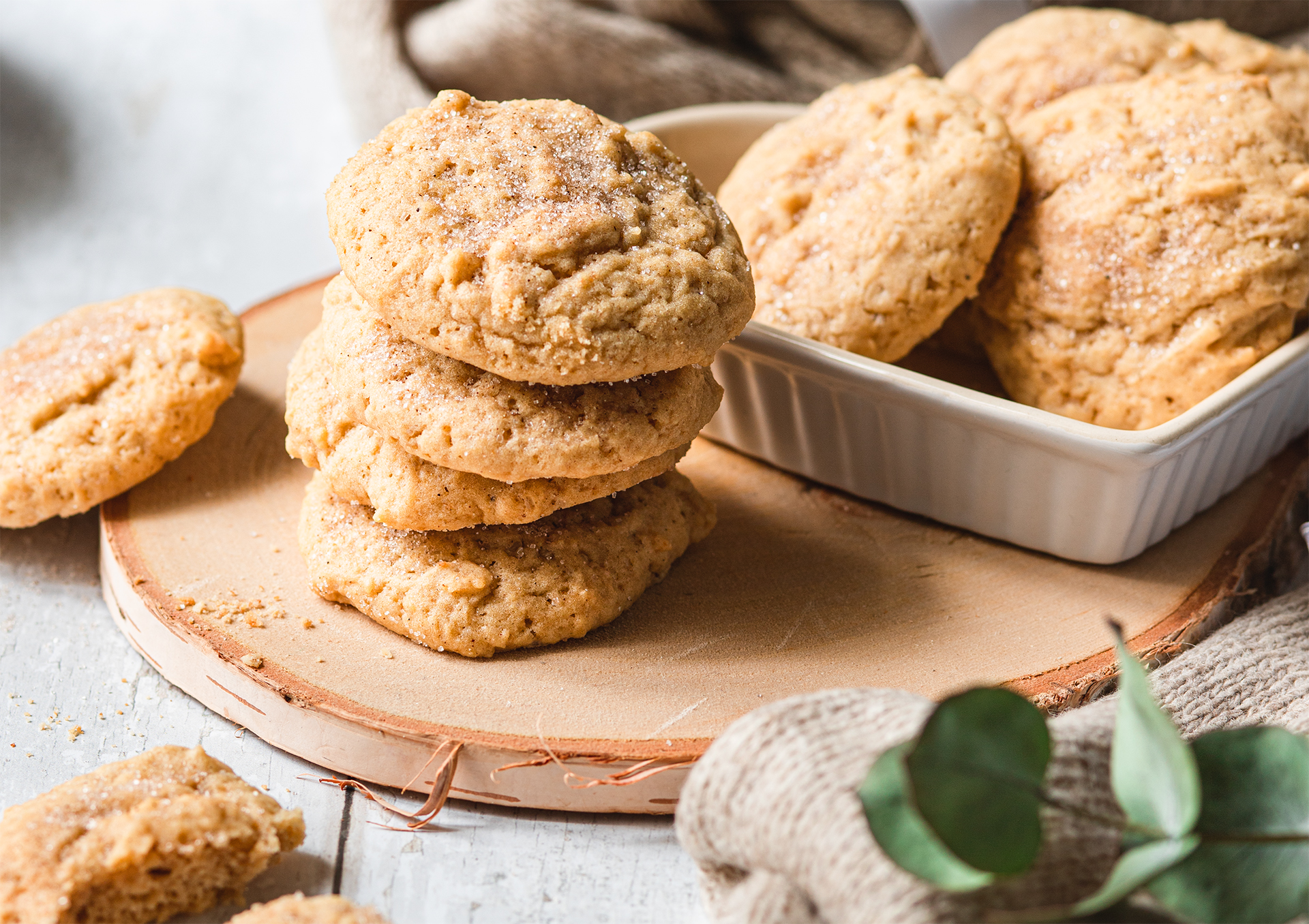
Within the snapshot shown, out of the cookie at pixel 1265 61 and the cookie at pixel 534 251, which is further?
the cookie at pixel 1265 61

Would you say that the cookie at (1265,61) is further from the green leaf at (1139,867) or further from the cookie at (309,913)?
the cookie at (309,913)

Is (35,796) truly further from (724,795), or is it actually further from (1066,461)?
(1066,461)

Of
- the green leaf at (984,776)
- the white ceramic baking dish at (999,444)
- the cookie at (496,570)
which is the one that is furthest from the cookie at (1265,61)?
the green leaf at (984,776)

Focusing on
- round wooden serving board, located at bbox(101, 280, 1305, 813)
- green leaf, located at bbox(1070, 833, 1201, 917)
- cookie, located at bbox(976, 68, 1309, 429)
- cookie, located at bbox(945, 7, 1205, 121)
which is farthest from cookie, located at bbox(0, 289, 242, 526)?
green leaf, located at bbox(1070, 833, 1201, 917)

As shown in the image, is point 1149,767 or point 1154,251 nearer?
point 1149,767

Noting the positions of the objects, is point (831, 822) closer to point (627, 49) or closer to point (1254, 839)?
point (1254, 839)

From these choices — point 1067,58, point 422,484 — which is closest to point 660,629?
point 422,484

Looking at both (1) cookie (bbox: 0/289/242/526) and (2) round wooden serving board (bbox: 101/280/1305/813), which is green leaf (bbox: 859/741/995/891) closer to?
(2) round wooden serving board (bbox: 101/280/1305/813)
